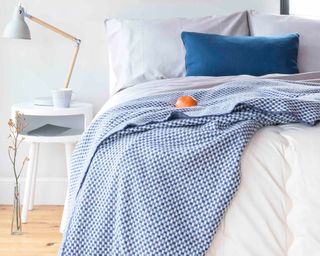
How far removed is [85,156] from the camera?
211 centimetres

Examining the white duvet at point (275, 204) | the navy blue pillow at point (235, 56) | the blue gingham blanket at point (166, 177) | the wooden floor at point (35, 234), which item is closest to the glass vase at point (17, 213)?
the wooden floor at point (35, 234)

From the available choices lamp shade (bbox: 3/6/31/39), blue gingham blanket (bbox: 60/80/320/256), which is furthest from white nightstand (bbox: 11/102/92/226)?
blue gingham blanket (bbox: 60/80/320/256)

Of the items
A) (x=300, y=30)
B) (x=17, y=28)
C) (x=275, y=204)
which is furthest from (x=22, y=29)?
(x=275, y=204)

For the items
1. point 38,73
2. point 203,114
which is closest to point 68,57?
point 38,73

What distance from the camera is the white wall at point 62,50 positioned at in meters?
3.60

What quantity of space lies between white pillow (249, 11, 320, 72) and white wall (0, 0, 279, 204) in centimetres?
25

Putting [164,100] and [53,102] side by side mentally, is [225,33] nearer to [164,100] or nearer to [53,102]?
[53,102]

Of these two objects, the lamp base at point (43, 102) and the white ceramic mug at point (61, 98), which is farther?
the lamp base at point (43, 102)

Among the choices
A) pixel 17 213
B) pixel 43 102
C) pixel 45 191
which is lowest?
pixel 45 191

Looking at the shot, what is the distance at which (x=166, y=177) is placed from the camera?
1.71 metres

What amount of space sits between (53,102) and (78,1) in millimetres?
654

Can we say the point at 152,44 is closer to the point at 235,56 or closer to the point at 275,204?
the point at 235,56

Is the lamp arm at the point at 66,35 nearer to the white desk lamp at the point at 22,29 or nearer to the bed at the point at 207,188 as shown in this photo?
the white desk lamp at the point at 22,29

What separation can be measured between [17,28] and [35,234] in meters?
1.01
